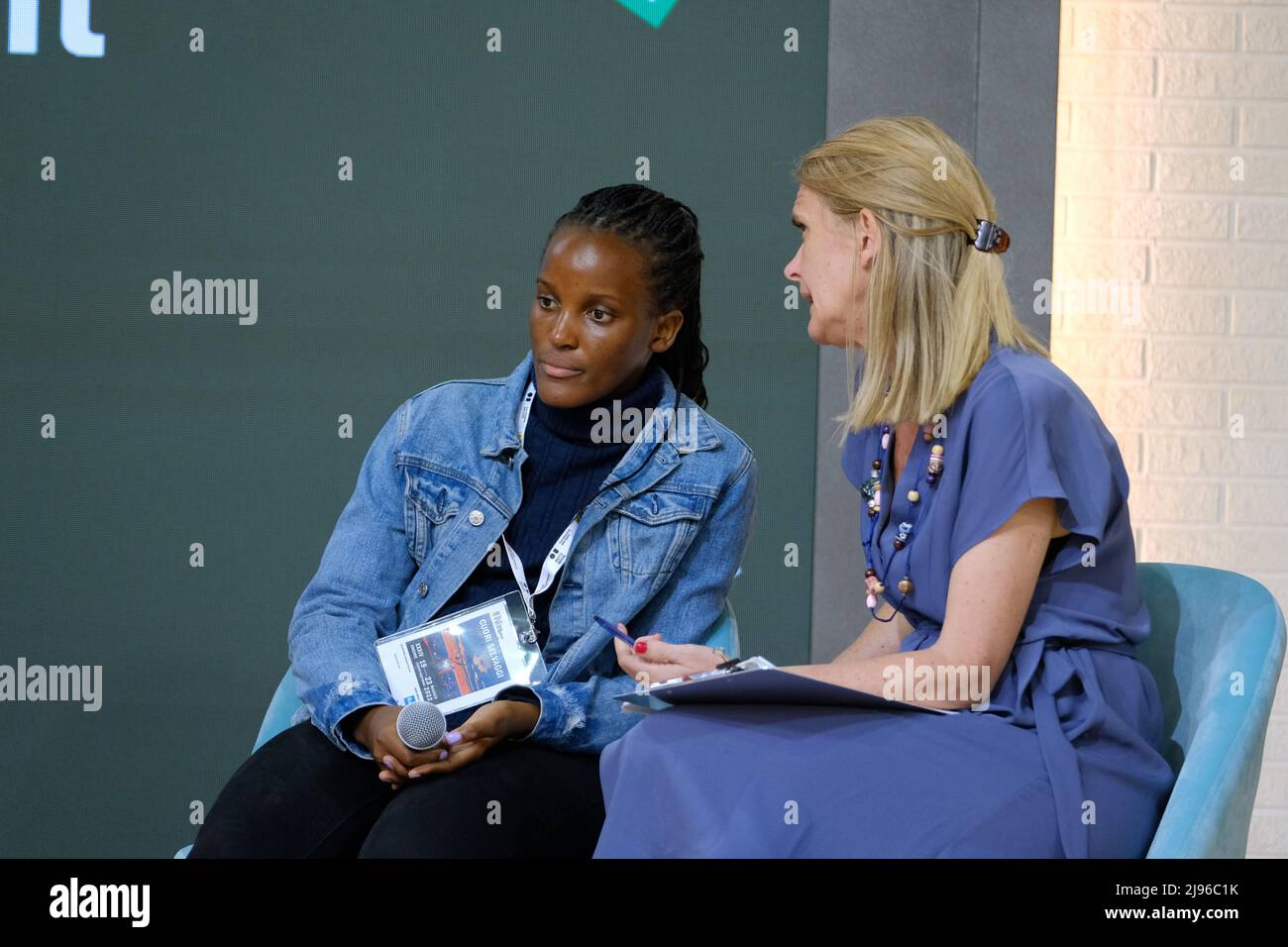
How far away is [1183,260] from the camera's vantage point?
319cm

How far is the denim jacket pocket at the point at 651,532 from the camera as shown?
2.04 m

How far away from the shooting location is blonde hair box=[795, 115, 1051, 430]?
1.73 meters

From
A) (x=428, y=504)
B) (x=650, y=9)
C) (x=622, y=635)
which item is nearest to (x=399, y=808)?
(x=622, y=635)

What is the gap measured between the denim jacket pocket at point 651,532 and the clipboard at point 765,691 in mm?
438

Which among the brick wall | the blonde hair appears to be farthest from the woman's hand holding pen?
the brick wall

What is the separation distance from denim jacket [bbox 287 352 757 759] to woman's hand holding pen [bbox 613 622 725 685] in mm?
121

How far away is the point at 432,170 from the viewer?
122 inches

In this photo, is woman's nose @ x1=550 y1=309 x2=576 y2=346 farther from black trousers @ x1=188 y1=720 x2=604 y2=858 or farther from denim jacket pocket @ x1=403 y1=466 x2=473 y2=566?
black trousers @ x1=188 y1=720 x2=604 y2=858

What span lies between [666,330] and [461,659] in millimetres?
629
